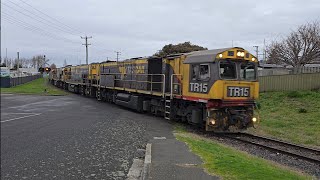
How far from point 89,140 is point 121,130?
289 centimetres

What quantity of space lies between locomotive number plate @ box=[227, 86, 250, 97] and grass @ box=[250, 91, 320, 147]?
2.22 m

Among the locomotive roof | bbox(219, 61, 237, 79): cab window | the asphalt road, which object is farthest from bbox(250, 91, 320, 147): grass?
the asphalt road

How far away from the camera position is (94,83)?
33.1 m

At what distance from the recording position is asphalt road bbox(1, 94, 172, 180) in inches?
292

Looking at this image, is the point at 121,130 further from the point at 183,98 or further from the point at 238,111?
the point at 238,111

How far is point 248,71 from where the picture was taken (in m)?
14.6

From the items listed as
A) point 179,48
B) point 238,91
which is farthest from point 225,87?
point 179,48

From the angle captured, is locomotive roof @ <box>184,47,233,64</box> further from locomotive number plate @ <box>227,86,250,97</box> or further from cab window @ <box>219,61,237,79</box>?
locomotive number plate @ <box>227,86,250,97</box>

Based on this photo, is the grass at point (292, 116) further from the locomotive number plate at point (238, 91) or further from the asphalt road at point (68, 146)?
the asphalt road at point (68, 146)

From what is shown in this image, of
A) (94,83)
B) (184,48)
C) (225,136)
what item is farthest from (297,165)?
(184,48)

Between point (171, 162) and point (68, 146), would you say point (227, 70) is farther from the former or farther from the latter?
point (68, 146)

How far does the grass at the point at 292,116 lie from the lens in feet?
48.3

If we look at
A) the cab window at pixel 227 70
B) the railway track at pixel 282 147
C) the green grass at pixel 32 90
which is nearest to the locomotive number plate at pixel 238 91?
the cab window at pixel 227 70

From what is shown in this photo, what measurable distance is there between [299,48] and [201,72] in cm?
2800
